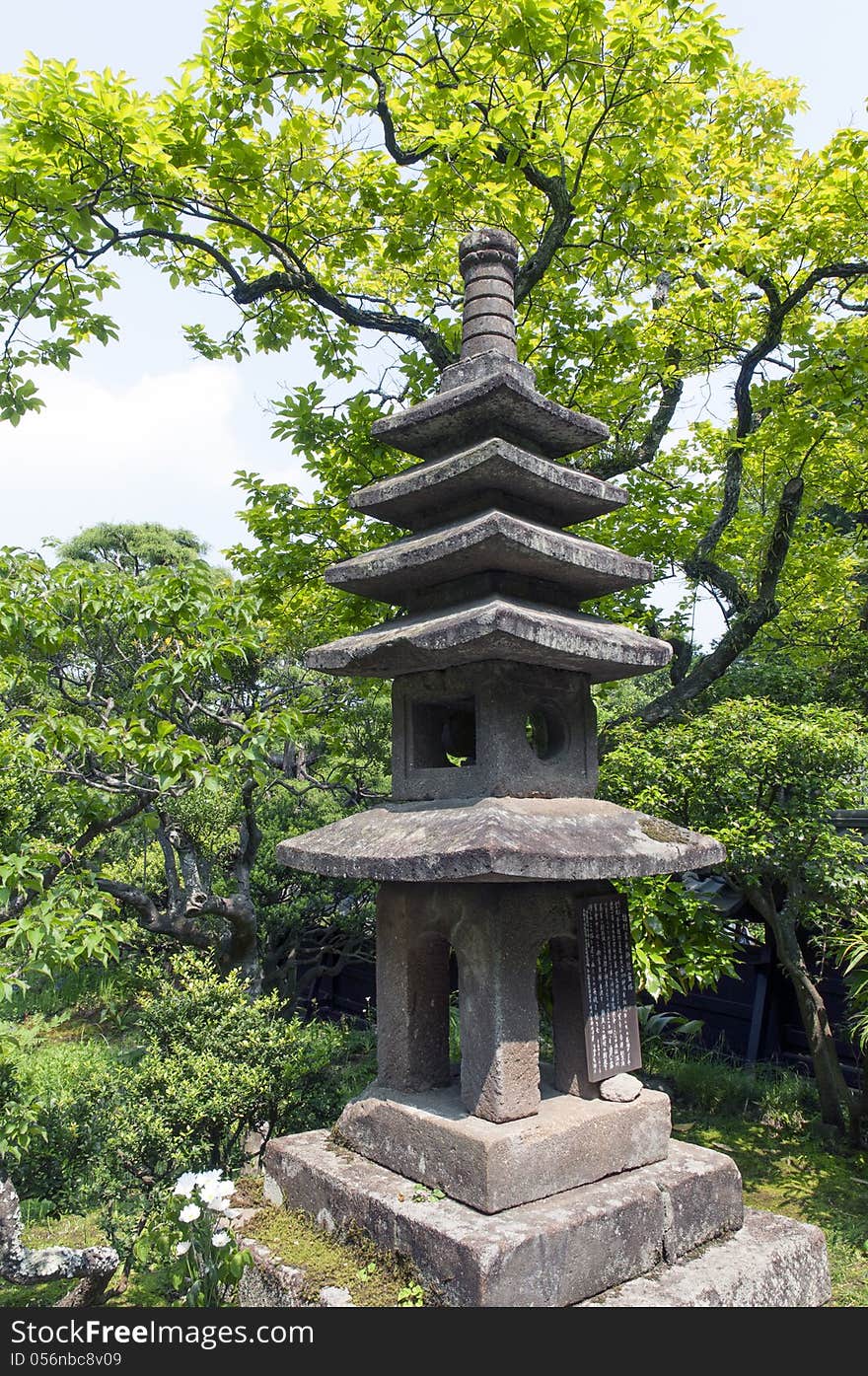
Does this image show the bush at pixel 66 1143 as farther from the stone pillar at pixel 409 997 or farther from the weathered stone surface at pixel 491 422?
the weathered stone surface at pixel 491 422

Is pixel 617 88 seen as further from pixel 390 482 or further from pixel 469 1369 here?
pixel 469 1369

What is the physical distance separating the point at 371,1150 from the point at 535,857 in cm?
246

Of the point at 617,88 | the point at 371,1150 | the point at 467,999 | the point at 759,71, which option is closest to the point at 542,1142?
the point at 467,999

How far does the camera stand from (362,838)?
205 inches

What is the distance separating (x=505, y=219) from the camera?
7.56 meters

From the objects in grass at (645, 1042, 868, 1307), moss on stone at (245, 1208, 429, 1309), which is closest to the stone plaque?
moss on stone at (245, 1208, 429, 1309)

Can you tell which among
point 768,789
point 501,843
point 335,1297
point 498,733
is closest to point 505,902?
point 501,843

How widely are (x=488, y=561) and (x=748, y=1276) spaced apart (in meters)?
4.30

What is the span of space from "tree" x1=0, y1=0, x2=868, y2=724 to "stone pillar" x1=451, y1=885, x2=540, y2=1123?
5536 mm

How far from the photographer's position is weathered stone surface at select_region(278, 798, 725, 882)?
4277mm

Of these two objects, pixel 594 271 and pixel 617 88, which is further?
pixel 594 271

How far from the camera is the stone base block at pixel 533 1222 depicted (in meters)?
4.08

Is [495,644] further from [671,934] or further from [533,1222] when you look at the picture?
[671,934]

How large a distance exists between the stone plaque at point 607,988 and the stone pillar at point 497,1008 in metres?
0.43
